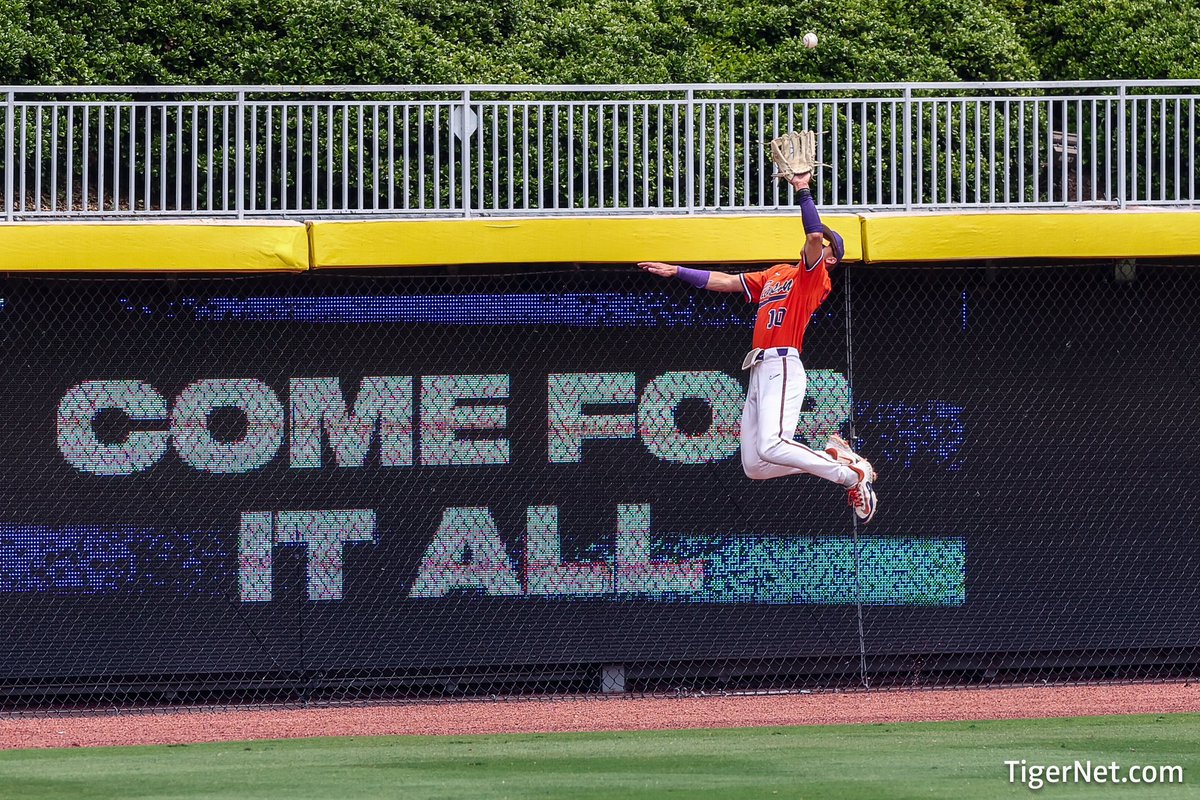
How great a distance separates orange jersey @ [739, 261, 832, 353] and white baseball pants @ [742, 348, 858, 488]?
0.26 ft

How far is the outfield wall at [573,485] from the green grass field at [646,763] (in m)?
1.29

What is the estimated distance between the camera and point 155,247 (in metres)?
7.98

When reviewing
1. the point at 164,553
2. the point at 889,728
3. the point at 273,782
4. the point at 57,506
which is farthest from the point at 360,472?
the point at 889,728

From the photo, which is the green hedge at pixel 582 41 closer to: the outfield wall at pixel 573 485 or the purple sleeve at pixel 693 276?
the outfield wall at pixel 573 485

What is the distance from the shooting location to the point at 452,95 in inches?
527

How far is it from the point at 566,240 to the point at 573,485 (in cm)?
155

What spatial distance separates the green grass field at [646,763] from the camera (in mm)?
5957

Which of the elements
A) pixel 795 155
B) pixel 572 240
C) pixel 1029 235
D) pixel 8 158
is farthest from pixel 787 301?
pixel 8 158

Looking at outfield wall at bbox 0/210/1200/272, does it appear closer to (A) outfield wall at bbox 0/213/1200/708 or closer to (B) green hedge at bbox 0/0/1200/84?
(A) outfield wall at bbox 0/213/1200/708

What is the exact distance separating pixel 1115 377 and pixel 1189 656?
72.3 inches

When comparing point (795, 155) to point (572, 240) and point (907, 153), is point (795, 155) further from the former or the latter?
point (907, 153)

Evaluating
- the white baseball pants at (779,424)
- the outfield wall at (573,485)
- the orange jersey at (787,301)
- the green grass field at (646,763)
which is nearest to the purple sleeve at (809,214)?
the orange jersey at (787,301)

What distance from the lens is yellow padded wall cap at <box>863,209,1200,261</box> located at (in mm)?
8266

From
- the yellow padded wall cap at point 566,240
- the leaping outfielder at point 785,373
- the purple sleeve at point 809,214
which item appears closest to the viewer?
the purple sleeve at point 809,214
